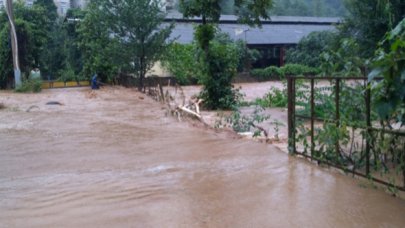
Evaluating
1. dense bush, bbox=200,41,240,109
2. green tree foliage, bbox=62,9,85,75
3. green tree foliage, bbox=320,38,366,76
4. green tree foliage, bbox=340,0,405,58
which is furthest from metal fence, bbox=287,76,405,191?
green tree foliage, bbox=62,9,85,75

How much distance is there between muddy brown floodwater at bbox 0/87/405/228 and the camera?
Result: 17.5 feet

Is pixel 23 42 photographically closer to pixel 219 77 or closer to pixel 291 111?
pixel 219 77

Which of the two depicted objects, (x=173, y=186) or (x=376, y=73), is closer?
(x=376, y=73)

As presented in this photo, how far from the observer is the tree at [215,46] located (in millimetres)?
17406

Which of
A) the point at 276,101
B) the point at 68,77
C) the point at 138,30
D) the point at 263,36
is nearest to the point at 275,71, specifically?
the point at 263,36

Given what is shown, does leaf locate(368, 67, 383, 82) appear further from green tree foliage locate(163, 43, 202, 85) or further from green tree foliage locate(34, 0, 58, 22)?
green tree foliage locate(34, 0, 58, 22)

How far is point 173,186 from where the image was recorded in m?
6.73

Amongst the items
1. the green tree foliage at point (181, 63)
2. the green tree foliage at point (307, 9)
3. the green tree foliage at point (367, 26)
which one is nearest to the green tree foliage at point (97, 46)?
the green tree foliage at point (181, 63)

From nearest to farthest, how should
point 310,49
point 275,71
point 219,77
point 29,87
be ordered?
point 219,77
point 29,87
point 275,71
point 310,49

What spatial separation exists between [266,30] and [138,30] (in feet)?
73.7

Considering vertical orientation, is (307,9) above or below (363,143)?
above

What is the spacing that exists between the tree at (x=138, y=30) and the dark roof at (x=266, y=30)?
39.0 ft

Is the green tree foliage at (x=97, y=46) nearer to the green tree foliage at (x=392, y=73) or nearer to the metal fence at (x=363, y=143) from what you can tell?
the metal fence at (x=363, y=143)

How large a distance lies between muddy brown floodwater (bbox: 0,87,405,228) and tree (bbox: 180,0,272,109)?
6255 mm
